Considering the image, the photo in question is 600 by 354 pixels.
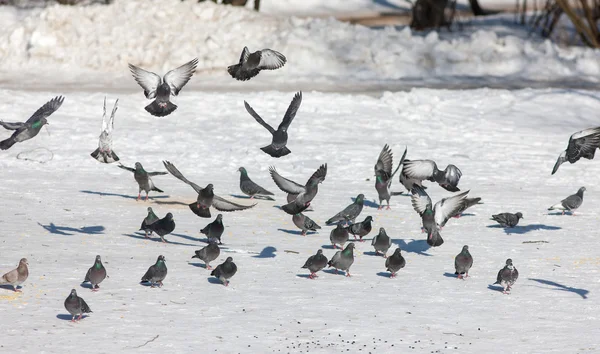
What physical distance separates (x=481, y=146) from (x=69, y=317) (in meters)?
10.2

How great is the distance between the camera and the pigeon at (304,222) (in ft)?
41.2

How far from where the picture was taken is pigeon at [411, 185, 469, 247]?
1196cm

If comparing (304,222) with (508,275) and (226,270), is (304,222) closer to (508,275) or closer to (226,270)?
(226,270)

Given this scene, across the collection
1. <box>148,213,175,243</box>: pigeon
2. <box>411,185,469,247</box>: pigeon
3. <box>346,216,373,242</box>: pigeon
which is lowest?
<box>148,213,175,243</box>: pigeon

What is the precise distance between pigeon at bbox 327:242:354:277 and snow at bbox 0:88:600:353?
18cm

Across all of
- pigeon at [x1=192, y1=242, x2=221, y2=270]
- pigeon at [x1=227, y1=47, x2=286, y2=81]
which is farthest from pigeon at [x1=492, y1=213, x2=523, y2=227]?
pigeon at [x1=192, y1=242, x2=221, y2=270]

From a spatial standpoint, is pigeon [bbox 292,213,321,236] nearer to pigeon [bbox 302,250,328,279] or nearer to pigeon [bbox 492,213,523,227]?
pigeon [bbox 302,250,328,279]

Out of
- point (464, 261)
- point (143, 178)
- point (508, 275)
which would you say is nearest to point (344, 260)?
point (464, 261)

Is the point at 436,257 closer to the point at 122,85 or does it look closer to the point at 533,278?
the point at 533,278

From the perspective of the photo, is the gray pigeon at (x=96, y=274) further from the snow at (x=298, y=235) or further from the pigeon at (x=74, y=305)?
the pigeon at (x=74, y=305)

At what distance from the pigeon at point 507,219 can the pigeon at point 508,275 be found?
8.90ft

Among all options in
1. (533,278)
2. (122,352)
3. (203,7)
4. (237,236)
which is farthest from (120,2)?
(122,352)

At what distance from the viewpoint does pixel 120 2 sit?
25078mm

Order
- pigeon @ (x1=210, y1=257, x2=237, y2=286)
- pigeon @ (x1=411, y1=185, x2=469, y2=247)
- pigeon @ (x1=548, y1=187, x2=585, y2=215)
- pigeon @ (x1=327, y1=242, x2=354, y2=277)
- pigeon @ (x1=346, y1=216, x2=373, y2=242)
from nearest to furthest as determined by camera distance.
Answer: pigeon @ (x1=210, y1=257, x2=237, y2=286) < pigeon @ (x1=327, y1=242, x2=354, y2=277) < pigeon @ (x1=411, y1=185, x2=469, y2=247) < pigeon @ (x1=346, y1=216, x2=373, y2=242) < pigeon @ (x1=548, y1=187, x2=585, y2=215)
